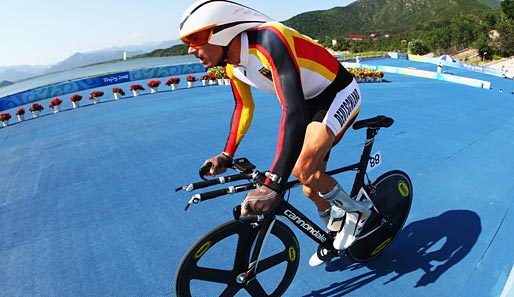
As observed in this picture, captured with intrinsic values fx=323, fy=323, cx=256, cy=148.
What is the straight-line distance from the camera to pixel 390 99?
11.2m

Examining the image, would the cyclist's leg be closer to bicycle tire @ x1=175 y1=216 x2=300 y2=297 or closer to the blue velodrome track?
bicycle tire @ x1=175 y1=216 x2=300 y2=297

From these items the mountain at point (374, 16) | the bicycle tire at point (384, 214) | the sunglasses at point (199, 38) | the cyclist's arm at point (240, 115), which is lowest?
the bicycle tire at point (384, 214)

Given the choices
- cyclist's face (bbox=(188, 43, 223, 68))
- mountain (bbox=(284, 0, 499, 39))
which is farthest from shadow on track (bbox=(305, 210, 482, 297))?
mountain (bbox=(284, 0, 499, 39))

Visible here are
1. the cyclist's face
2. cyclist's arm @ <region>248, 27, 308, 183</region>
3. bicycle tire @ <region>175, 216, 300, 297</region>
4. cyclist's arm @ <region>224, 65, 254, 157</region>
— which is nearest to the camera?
cyclist's arm @ <region>248, 27, 308, 183</region>

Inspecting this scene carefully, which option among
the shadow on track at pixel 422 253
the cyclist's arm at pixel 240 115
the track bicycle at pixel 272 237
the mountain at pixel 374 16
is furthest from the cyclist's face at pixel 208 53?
the mountain at pixel 374 16

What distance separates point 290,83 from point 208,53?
474 millimetres

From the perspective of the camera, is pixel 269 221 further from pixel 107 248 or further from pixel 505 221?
pixel 505 221

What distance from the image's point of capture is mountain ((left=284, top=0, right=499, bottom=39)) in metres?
143

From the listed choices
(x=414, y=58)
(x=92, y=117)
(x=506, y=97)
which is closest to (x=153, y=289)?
(x=92, y=117)

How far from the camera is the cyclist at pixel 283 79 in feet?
5.09

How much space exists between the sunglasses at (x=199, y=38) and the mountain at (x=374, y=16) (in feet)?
495

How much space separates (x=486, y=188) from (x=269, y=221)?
3.51 m

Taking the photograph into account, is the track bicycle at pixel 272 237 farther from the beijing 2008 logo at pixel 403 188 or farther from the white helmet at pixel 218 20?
the white helmet at pixel 218 20

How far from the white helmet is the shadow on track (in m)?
1.88
